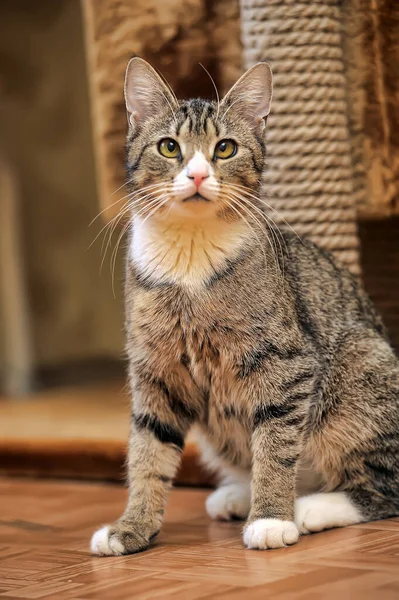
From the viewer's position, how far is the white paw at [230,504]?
2137 mm

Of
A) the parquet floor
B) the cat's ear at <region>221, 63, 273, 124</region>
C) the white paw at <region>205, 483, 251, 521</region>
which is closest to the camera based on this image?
the parquet floor

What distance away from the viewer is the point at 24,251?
5297 mm

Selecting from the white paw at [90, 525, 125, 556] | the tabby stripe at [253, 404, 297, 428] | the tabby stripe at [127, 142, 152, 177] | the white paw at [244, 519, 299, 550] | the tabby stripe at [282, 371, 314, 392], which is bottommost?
the white paw at [90, 525, 125, 556]

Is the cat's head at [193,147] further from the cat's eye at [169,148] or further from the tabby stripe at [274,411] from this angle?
the tabby stripe at [274,411]

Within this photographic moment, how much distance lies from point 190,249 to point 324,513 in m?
0.57

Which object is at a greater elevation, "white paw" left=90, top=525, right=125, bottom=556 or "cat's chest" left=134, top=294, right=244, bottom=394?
"cat's chest" left=134, top=294, right=244, bottom=394

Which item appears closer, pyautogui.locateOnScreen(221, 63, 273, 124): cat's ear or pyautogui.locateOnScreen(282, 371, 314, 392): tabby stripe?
pyautogui.locateOnScreen(282, 371, 314, 392): tabby stripe

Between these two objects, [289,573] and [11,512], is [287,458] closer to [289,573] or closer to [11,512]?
[289,573]

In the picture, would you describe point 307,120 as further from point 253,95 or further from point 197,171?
point 197,171

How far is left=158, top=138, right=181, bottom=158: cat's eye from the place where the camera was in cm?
189

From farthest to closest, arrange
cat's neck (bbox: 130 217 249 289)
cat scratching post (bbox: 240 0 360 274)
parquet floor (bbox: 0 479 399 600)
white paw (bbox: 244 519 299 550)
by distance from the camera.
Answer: cat scratching post (bbox: 240 0 360 274) → cat's neck (bbox: 130 217 249 289) → white paw (bbox: 244 519 299 550) → parquet floor (bbox: 0 479 399 600)

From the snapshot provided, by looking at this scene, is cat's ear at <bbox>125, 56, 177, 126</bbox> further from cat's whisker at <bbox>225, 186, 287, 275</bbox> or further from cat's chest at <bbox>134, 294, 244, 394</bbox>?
cat's chest at <bbox>134, 294, 244, 394</bbox>

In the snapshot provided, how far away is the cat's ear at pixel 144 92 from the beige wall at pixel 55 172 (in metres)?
3.34

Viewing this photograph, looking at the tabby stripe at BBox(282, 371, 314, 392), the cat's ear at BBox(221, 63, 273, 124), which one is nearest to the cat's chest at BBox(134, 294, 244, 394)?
the tabby stripe at BBox(282, 371, 314, 392)
